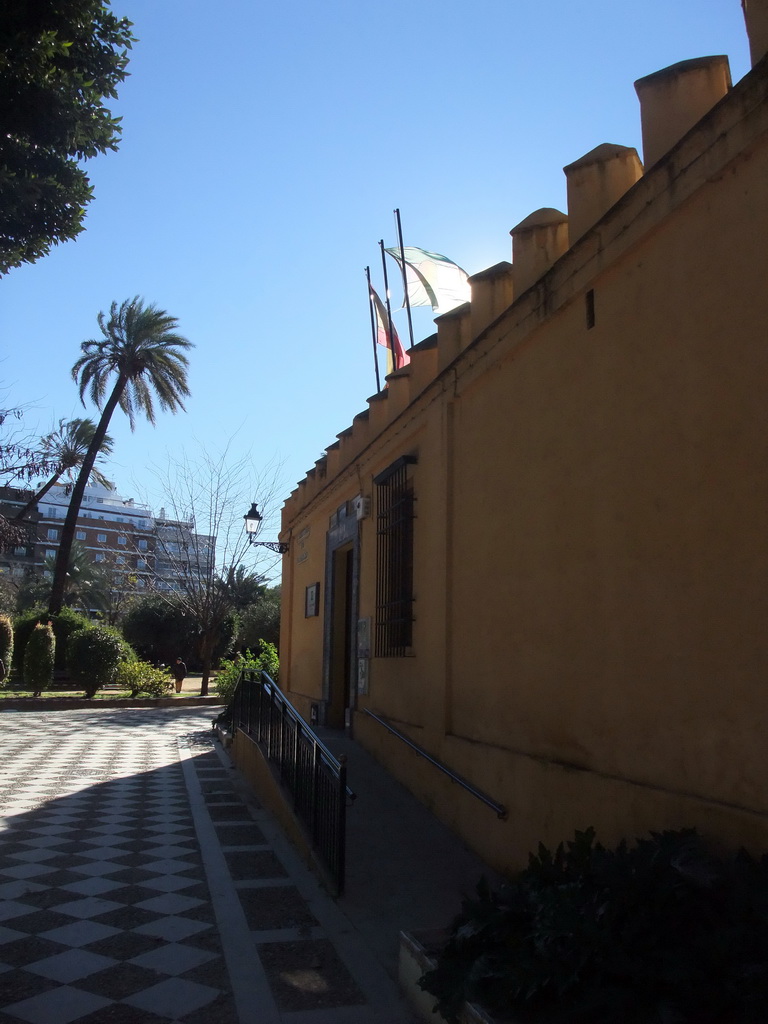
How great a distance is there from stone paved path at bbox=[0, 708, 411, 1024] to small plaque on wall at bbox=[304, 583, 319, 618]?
284 cm

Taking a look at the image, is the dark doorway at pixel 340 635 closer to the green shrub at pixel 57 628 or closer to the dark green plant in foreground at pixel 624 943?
the dark green plant in foreground at pixel 624 943

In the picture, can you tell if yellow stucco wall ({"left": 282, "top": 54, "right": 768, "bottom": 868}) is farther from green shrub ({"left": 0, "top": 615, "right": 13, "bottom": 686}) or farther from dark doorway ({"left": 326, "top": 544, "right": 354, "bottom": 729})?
green shrub ({"left": 0, "top": 615, "right": 13, "bottom": 686})

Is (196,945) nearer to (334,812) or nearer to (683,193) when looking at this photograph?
(334,812)

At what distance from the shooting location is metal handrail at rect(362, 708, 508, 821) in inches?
182

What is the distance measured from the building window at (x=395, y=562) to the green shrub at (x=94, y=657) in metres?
13.8

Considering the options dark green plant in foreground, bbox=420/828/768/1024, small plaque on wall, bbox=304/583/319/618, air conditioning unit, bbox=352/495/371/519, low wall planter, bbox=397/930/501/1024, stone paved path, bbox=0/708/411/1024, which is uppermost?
air conditioning unit, bbox=352/495/371/519

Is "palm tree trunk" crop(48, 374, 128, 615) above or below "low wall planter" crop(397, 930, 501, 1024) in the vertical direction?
above

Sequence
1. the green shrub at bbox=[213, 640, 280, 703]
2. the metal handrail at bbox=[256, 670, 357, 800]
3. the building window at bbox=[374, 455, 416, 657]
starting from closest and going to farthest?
the metal handrail at bbox=[256, 670, 357, 800], the building window at bbox=[374, 455, 416, 657], the green shrub at bbox=[213, 640, 280, 703]

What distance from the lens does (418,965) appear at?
10.7ft

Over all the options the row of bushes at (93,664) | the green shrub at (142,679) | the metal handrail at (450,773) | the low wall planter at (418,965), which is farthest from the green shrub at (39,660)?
the low wall planter at (418,965)

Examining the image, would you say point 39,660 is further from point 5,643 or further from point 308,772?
point 308,772

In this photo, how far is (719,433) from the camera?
3.26m

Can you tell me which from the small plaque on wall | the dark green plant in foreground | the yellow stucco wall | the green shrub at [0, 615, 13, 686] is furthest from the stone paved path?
the green shrub at [0, 615, 13, 686]

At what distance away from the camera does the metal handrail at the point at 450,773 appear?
4613 millimetres
